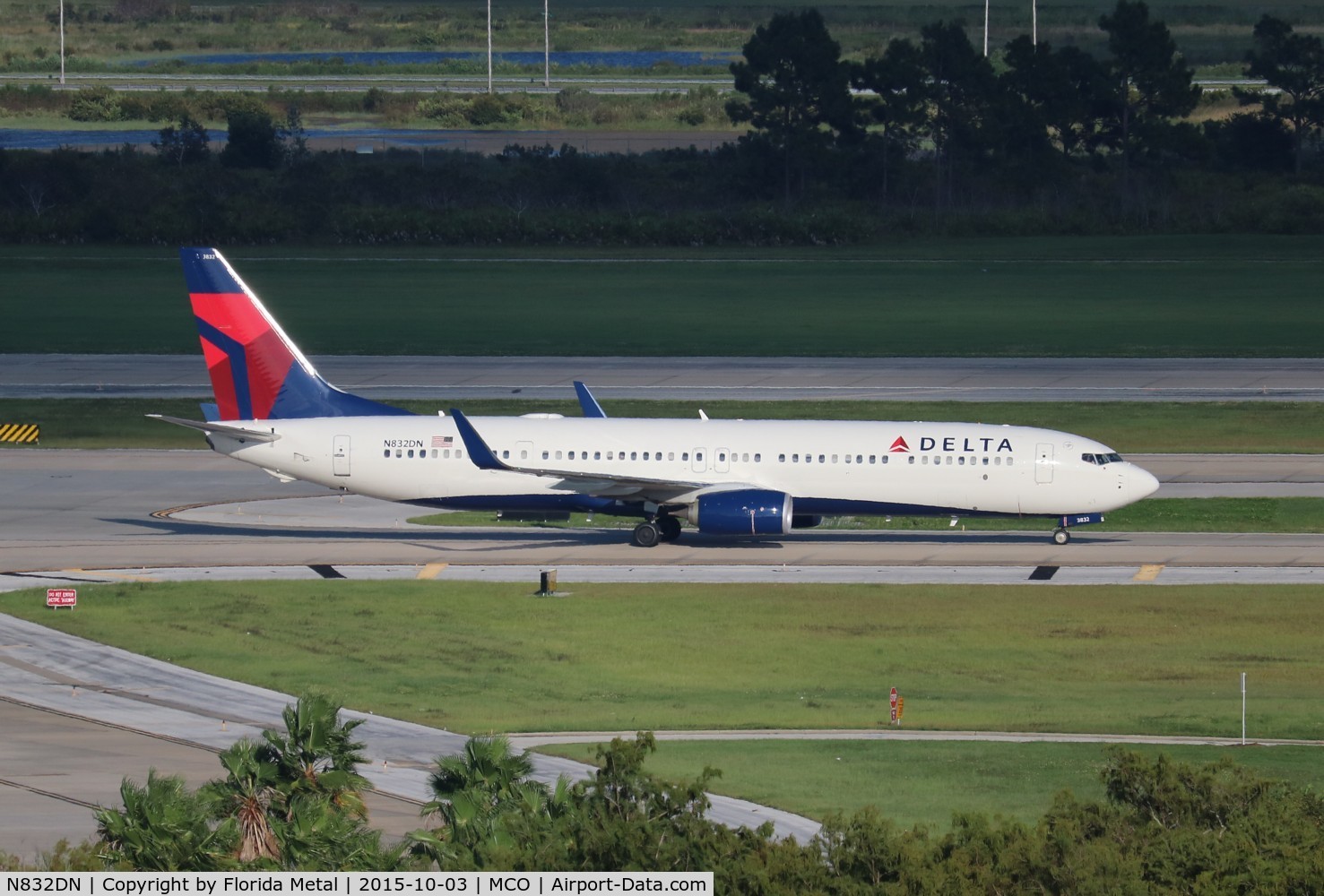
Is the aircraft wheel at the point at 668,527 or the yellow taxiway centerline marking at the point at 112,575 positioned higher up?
the aircraft wheel at the point at 668,527

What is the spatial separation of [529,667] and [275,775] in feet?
64.8

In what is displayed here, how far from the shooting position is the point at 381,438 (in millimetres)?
59062

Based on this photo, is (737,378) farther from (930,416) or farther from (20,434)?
(20,434)

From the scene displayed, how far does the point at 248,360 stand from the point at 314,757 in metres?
37.0

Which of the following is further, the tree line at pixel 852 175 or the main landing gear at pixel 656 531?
the tree line at pixel 852 175

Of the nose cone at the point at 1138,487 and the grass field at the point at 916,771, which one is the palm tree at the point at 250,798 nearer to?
the grass field at the point at 916,771

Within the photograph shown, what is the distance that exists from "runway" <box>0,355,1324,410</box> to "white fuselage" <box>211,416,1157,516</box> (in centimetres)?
2497

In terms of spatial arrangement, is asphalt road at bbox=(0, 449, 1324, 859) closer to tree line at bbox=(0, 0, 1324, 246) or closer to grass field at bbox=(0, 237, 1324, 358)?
grass field at bbox=(0, 237, 1324, 358)

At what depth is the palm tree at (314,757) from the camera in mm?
24906

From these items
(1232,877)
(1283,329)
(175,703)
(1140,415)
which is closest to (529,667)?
(175,703)

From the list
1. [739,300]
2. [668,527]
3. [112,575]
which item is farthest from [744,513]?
[739,300]

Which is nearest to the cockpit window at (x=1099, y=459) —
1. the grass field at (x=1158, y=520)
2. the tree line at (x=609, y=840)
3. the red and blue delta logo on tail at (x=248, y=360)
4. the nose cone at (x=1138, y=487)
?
the nose cone at (x=1138, y=487)

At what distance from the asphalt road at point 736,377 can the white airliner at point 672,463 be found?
80.9 feet

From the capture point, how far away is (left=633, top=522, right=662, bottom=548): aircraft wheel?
5947 cm
